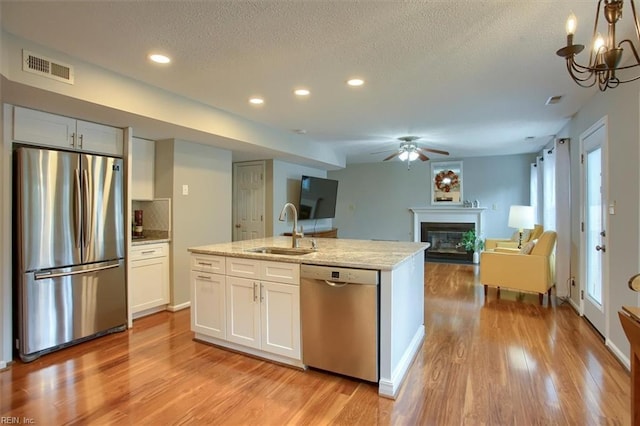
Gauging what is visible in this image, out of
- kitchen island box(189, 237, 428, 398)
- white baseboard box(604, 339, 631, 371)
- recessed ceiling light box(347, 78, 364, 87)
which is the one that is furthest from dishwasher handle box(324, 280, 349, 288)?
white baseboard box(604, 339, 631, 371)

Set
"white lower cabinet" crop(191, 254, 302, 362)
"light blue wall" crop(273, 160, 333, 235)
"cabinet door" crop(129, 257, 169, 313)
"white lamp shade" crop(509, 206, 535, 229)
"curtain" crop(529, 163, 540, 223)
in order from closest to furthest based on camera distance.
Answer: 1. "white lower cabinet" crop(191, 254, 302, 362)
2. "cabinet door" crop(129, 257, 169, 313)
3. "white lamp shade" crop(509, 206, 535, 229)
4. "light blue wall" crop(273, 160, 333, 235)
5. "curtain" crop(529, 163, 540, 223)

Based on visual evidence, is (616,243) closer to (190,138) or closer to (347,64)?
(347,64)

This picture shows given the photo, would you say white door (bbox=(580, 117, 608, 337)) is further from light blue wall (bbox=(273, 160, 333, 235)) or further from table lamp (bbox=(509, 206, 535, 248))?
light blue wall (bbox=(273, 160, 333, 235))

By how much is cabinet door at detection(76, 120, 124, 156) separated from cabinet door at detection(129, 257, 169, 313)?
4.01 ft

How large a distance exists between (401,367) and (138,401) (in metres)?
1.78

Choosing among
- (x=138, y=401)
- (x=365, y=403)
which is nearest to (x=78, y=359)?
(x=138, y=401)

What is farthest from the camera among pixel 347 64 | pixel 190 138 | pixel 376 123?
pixel 376 123

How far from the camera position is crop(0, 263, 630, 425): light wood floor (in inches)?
81.4

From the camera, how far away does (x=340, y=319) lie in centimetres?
245

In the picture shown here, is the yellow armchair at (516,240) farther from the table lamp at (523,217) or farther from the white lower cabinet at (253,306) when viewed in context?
the white lower cabinet at (253,306)

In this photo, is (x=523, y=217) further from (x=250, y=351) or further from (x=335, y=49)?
(x=250, y=351)

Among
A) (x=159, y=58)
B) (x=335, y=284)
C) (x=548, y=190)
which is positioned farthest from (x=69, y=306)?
(x=548, y=190)

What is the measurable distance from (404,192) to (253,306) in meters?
6.02

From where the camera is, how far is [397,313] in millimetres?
2439
